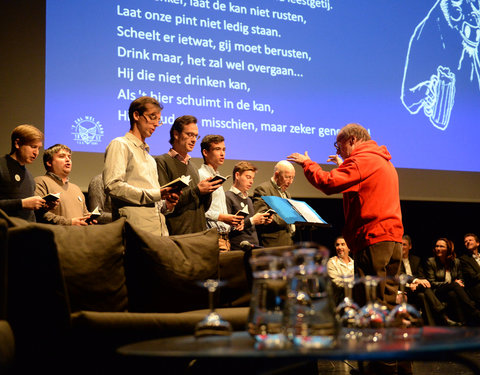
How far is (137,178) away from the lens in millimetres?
3201

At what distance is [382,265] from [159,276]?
4.48ft

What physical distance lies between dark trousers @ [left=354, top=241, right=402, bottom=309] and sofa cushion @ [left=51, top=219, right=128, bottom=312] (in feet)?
4.86

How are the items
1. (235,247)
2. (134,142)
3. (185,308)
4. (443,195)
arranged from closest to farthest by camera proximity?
1. (185,308)
2. (134,142)
3. (235,247)
4. (443,195)

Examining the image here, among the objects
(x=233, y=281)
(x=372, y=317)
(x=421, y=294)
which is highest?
(x=372, y=317)

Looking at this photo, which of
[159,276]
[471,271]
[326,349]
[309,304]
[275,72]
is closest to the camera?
[326,349]

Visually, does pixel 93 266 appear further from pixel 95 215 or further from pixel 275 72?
pixel 275 72

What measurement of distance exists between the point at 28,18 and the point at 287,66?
7.32ft

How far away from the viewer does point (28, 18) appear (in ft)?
14.9

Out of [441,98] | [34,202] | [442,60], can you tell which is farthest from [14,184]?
[442,60]

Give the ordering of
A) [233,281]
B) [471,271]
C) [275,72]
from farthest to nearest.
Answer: [471,271] < [275,72] < [233,281]

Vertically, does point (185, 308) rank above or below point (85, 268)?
below

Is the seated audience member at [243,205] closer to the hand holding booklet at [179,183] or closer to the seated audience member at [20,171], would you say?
the hand holding booklet at [179,183]

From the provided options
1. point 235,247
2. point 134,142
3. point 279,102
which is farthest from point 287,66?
point 134,142

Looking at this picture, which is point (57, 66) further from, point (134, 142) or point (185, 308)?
point (185, 308)
